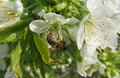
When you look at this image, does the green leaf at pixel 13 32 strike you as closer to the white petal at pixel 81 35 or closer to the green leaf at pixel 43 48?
the green leaf at pixel 43 48

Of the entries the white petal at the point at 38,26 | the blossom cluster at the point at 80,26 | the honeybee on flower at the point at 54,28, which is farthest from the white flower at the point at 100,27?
the white petal at the point at 38,26

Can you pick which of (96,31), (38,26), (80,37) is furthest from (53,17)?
(96,31)

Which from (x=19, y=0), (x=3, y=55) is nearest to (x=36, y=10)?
(x=19, y=0)

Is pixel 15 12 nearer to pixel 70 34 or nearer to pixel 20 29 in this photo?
pixel 20 29

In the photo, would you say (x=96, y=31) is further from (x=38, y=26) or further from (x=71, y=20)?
(x=38, y=26)

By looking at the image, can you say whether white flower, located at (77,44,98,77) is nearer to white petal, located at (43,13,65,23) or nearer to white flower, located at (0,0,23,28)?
white petal, located at (43,13,65,23)

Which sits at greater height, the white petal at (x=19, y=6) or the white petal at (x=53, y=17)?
the white petal at (x=19, y=6)
